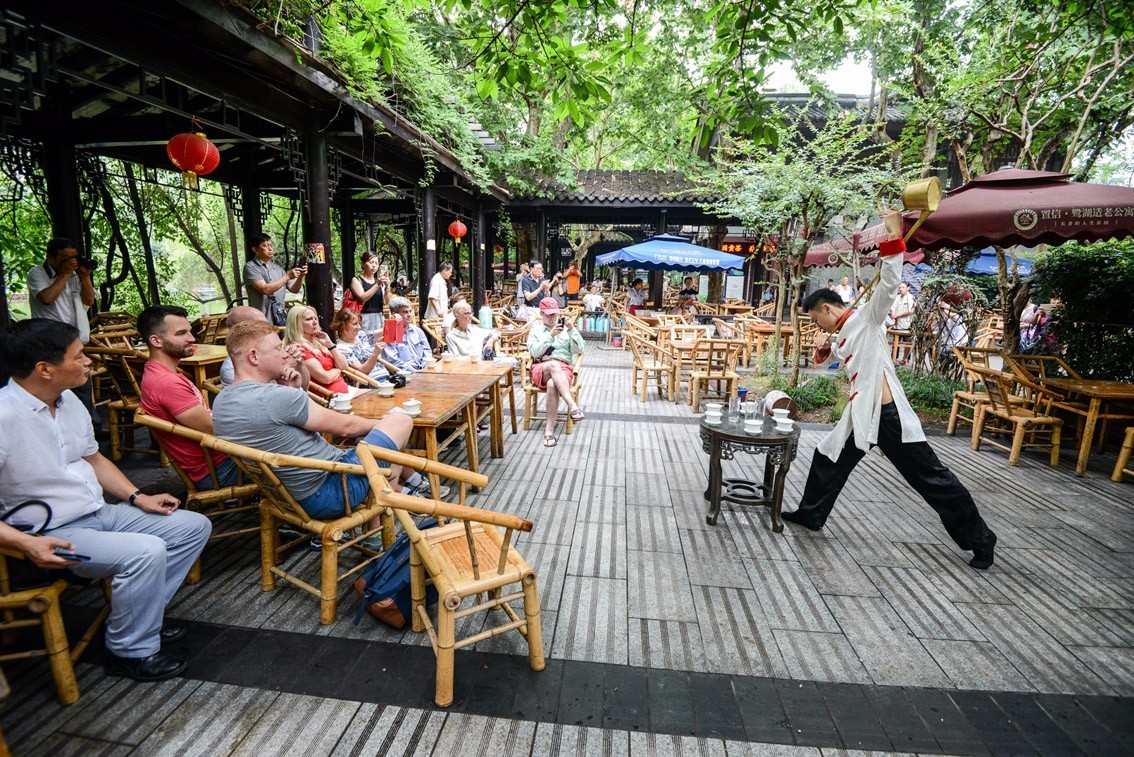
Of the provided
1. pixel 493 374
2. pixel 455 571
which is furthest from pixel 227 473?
pixel 493 374

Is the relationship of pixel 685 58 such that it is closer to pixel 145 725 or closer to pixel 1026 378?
pixel 1026 378

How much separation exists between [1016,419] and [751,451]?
3126mm

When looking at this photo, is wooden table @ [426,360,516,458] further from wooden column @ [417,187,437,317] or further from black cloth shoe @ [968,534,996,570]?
wooden column @ [417,187,437,317]

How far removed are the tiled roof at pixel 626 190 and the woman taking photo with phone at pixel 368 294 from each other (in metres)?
6.05

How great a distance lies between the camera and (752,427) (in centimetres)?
342

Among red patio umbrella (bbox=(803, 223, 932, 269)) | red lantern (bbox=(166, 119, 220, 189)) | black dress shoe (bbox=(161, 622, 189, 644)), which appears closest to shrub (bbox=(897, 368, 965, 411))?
red patio umbrella (bbox=(803, 223, 932, 269))

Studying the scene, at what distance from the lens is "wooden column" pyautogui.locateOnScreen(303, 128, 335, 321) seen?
520 cm

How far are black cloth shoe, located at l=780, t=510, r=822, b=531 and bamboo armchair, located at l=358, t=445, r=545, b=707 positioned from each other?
6.87 ft

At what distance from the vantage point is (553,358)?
5.53 meters

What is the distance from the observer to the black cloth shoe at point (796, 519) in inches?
138

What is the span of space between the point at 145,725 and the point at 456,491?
235 cm

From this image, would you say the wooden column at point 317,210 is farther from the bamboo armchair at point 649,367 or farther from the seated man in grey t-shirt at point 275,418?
the bamboo armchair at point 649,367

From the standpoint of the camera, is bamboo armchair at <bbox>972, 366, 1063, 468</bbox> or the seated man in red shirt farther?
bamboo armchair at <bbox>972, 366, 1063, 468</bbox>

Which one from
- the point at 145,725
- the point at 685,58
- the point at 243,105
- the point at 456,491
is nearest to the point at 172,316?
the point at 145,725
